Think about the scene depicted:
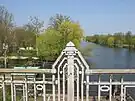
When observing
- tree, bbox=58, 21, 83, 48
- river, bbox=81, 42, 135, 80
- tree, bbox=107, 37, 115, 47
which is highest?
tree, bbox=58, 21, 83, 48

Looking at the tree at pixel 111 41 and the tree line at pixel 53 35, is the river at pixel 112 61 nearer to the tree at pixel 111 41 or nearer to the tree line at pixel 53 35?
the tree line at pixel 53 35

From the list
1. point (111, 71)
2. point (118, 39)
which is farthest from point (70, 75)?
point (118, 39)

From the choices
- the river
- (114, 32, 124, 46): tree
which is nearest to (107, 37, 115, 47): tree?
(114, 32, 124, 46): tree

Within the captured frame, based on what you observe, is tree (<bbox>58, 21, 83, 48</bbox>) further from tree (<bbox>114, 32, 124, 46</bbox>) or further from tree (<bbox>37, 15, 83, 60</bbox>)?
tree (<bbox>114, 32, 124, 46</bbox>)

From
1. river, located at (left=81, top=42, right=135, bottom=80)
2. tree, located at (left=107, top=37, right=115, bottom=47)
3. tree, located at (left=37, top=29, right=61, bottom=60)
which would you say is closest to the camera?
tree, located at (left=37, top=29, right=61, bottom=60)

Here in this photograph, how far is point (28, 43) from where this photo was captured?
43.7 metres

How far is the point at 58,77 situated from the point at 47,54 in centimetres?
3029

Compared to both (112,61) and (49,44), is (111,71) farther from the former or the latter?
(112,61)

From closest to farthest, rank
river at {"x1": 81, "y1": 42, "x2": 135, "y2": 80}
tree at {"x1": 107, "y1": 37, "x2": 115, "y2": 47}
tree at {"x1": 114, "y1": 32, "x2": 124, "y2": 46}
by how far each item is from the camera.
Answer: river at {"x1": 81, "y1": 42, "x2": 135, "y2": 80} < tree at {"x1": 114, "y1": 32, "x2": 124, "y2": 46} < tree at {"x1": 107, "y1": 37, "x2": 115, "y2": 47}

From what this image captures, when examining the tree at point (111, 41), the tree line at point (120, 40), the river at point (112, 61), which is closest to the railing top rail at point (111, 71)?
the river at point (112, 61)

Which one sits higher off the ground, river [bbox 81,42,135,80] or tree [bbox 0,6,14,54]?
tree [bbox 0,6,14,54]

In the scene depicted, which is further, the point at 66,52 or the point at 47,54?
the point at 47,54

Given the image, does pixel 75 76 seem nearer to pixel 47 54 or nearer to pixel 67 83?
pixel 67 83

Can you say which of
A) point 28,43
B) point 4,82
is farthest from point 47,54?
point 4,82
